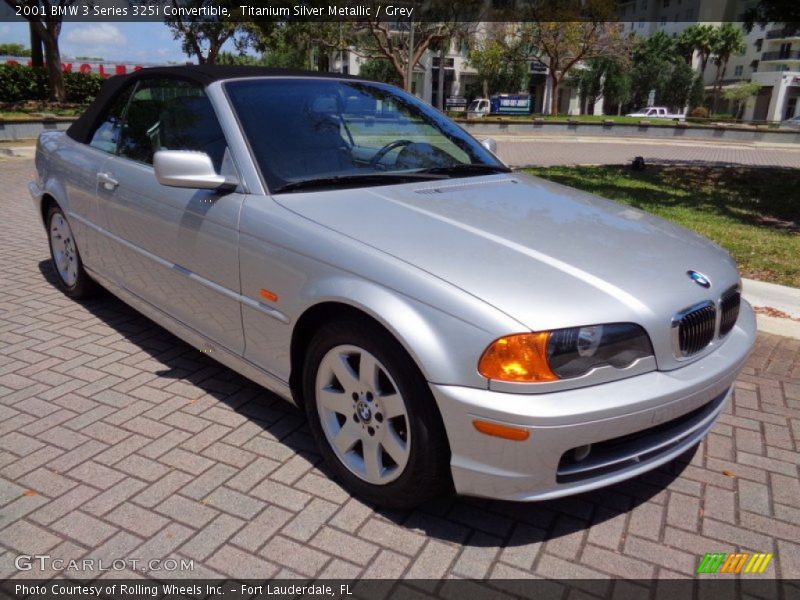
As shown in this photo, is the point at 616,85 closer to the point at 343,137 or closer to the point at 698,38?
the point at 698,38

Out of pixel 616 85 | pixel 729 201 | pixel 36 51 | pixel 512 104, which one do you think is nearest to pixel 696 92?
pixel 616 85

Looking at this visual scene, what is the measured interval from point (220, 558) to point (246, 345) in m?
1.01

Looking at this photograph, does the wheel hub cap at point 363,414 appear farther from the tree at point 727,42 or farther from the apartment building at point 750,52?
the apartment building at point 750,52

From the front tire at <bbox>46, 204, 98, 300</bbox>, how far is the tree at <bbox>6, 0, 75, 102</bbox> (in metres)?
22.5

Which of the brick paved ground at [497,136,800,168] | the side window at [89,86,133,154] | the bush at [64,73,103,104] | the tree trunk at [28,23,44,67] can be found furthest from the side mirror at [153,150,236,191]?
the tree trunk at [28,23,44,67]

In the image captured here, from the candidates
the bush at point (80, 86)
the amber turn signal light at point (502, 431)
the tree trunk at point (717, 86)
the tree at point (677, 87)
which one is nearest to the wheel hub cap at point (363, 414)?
the amber turn signal light at point (502, 431)

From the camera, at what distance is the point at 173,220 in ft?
10.8

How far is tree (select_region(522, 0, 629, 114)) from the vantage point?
37.8 meters

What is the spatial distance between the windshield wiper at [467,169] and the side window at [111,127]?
6.84ft

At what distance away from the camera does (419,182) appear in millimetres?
3205

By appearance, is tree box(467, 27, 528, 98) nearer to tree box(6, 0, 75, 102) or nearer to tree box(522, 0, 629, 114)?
tree box(522, 0, 629, 114)

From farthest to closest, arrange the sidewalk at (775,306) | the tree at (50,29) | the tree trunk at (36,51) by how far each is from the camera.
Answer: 1. the tree trunk at (36,51)
2. the tree at (50,29)
3. the sidewalk at (775,306)

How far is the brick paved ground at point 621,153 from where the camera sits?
16.2 meters

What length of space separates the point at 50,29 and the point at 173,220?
25.3 meters
